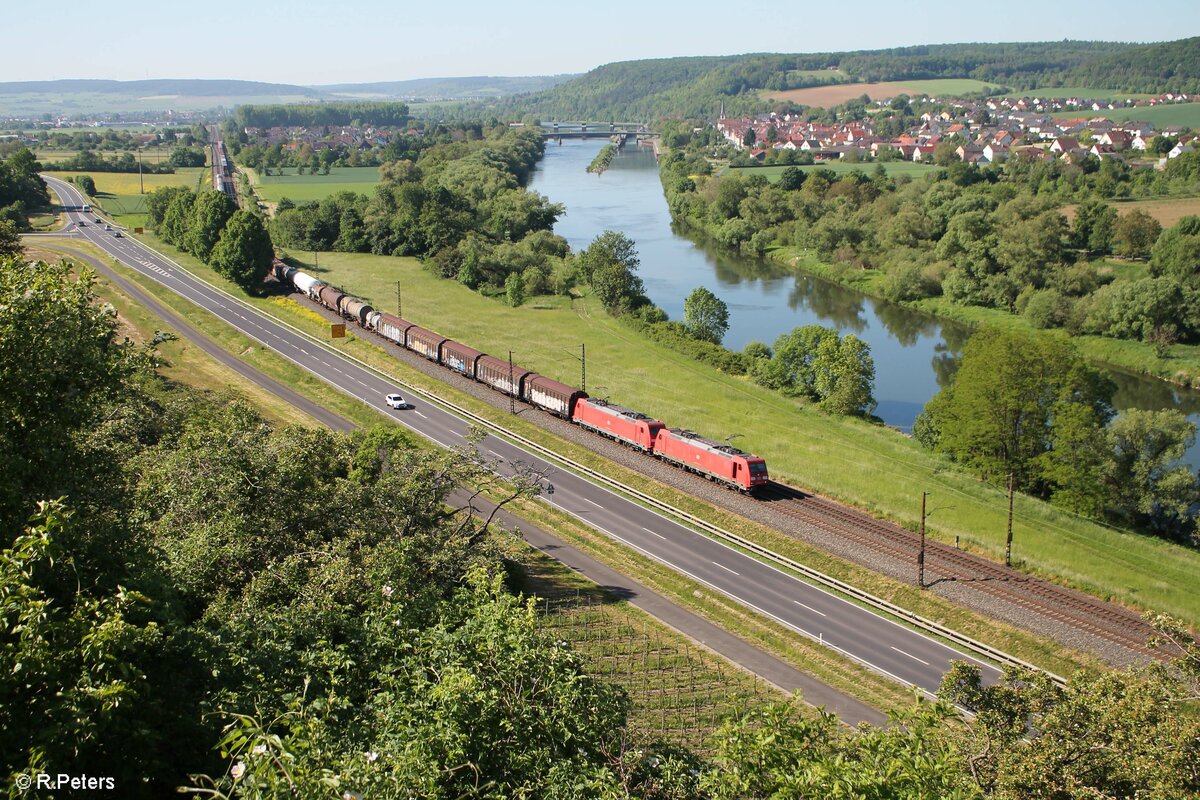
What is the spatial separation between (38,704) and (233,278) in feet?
286

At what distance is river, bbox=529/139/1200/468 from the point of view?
71.3 metres

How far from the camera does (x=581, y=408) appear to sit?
57.2 metres

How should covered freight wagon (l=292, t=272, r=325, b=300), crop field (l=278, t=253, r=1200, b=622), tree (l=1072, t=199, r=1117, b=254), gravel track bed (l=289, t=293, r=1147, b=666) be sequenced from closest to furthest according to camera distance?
gravel track bed (l=289, t=293, r=1147, b=666)
crop field (l=278, t=253, r=1200, b=622)
covered freight wagon (l=292, t=272, r=325, b=300)
tree (l=1072, t=199, r=1117, b=254)

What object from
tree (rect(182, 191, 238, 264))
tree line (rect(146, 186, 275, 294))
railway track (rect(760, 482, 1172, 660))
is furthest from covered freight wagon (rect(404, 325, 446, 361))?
tree (rect(182, 191, 238, 264))

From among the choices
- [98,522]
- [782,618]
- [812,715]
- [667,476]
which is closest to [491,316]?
[667,476]

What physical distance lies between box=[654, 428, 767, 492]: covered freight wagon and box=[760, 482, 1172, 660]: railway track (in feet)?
5.80

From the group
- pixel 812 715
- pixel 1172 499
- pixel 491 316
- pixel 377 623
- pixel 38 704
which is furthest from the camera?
pixel 491 316

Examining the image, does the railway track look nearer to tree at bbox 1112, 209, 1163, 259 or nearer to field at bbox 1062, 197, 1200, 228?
tree at bbox 1112, 209, 1163, 259

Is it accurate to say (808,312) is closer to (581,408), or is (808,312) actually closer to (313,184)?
(581,408)

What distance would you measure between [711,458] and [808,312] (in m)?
51.2

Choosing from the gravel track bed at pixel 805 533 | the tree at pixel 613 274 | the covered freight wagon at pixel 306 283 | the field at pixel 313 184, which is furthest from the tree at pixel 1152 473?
the field at pixel 313 184

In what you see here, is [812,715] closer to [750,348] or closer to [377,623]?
[377,623]

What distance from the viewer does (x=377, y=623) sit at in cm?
1809

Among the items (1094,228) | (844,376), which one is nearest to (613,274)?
(844,376)
